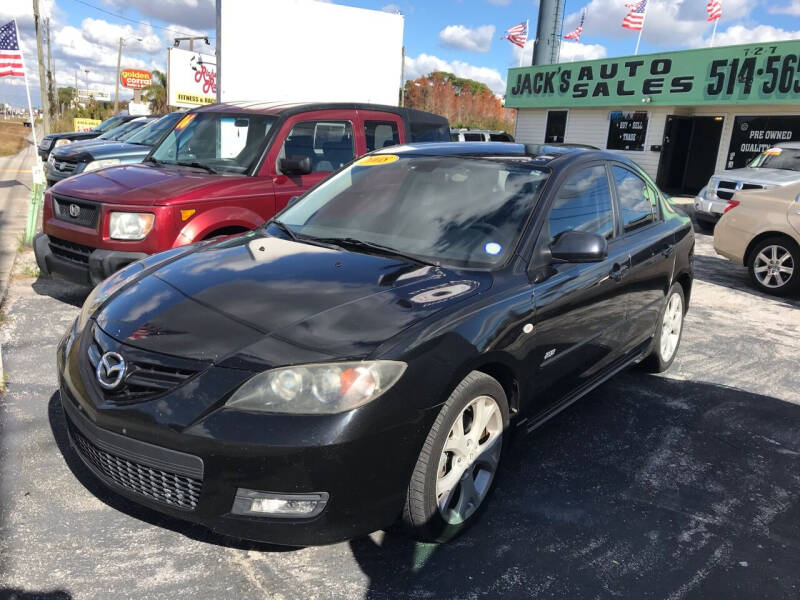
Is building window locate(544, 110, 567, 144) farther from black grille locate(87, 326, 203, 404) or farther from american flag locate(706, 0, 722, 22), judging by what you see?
black grille locate(87, 326, 203, 404)

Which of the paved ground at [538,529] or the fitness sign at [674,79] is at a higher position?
the fitness sign at [674,79]

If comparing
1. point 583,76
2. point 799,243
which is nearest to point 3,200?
point 799,243

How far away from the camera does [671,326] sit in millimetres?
5008

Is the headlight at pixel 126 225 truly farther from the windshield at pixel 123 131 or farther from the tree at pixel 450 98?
the tree at pixel 450 98

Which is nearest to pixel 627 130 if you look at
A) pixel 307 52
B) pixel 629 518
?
pixel 307 52

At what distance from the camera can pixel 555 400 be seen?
3441mm

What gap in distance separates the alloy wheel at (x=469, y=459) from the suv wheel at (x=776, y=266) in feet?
21.2

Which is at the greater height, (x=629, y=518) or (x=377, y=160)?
(x=377, y=160)

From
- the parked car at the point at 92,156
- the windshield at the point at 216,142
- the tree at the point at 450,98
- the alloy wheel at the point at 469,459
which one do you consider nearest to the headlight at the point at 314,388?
the alloy wheel at the point at 469,459

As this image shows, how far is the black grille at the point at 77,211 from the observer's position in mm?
5089

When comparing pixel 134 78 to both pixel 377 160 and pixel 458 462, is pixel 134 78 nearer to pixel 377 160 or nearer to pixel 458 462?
pixel 377 160

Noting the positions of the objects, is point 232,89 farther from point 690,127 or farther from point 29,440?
point 690,127

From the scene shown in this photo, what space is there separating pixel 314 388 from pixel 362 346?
236mm

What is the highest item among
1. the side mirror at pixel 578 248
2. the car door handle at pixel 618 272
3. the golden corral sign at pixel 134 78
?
the golden corral sign at pixel 134 78
